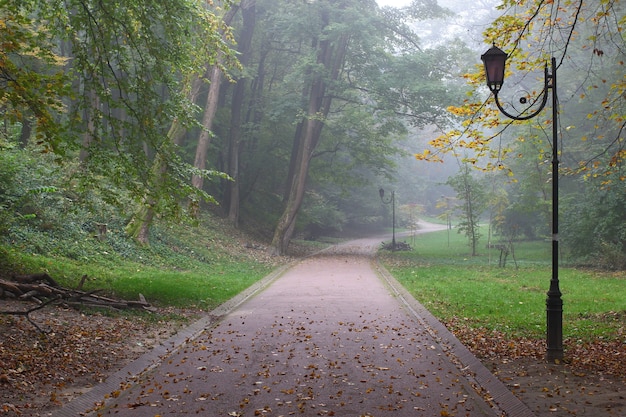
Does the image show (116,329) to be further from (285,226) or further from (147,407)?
(285,226)

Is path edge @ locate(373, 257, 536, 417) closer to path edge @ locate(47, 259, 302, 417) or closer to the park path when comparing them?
the park path

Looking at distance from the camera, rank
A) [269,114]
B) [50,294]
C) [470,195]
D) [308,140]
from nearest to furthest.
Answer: [50,294] → [308,140] → [269,114] → [470,195]

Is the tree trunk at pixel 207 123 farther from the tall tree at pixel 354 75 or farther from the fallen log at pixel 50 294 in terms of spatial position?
the fallen log at pixel 50 294

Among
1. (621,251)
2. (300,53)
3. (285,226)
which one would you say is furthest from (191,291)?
(300,53)

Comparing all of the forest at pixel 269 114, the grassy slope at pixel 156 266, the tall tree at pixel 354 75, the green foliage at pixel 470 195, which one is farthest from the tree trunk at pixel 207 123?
the green foliage at pixel 470 195

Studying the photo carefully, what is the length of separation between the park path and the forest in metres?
2.98

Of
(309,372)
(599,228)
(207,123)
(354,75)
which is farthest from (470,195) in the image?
(309,372)

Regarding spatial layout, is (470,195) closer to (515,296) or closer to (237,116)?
(237,116)

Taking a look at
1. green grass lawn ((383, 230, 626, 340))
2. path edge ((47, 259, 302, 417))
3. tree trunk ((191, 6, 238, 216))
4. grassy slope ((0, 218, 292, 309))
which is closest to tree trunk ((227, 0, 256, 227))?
tree trunk ((191, 6, 238, 216))

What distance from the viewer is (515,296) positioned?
15672 mm

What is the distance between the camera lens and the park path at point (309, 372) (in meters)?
5.97

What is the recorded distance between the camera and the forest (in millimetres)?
10391

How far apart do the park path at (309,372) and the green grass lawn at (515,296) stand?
1.44 meters

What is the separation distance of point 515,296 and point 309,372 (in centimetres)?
986
